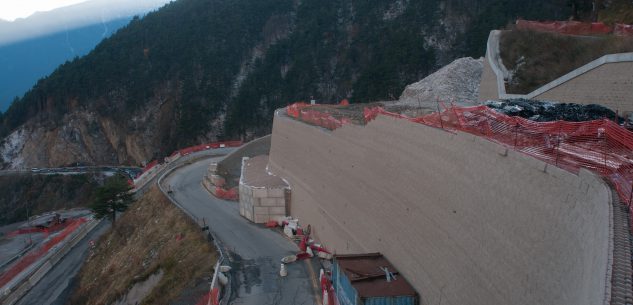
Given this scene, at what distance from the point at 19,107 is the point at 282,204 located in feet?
242

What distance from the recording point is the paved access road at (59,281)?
Answer: 1016 inches

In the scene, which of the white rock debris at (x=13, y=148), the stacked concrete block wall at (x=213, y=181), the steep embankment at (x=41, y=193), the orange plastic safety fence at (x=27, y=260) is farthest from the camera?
the white rock debris at (x=13, y=148)

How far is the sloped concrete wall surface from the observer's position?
5.80 metres

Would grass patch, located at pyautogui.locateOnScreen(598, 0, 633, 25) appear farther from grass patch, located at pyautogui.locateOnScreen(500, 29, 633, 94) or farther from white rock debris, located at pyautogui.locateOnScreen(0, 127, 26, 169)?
white rock debris, located at pyautogui.locateOnScreen(0, 127, 26, 169)

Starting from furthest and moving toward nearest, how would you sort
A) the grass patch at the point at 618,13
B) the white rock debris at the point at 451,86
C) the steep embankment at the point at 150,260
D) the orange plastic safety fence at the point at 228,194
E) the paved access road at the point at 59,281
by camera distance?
the white rock debris at the point at 451,86
the orange plastic safety fence at the point at 228,194
the paved access road at the point at 59,281
the grass patch at the point at 618,13
the steep embankment at the point at 150,260

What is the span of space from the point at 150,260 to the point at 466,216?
16.9m

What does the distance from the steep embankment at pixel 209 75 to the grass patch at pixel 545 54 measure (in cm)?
4226

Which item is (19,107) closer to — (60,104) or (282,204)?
(60,104)

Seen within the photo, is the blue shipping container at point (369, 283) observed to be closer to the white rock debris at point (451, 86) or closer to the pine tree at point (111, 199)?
the white rock debris at point (451, 86)

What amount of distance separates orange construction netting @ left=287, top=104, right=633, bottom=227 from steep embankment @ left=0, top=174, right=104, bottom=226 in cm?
5788

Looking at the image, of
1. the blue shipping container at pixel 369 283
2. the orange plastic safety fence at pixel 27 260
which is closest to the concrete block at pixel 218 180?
the orange plastic safety fence at pixel 27 260

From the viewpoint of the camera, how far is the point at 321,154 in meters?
18.8

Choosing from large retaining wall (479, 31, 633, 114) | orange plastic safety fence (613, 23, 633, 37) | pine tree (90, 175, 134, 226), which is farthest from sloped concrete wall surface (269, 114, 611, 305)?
pine tree (90, 175, 134, 226)

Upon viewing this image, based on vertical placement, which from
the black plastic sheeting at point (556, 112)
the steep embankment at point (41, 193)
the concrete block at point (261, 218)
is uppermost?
the black plastic sheeting at point (556, 112)
